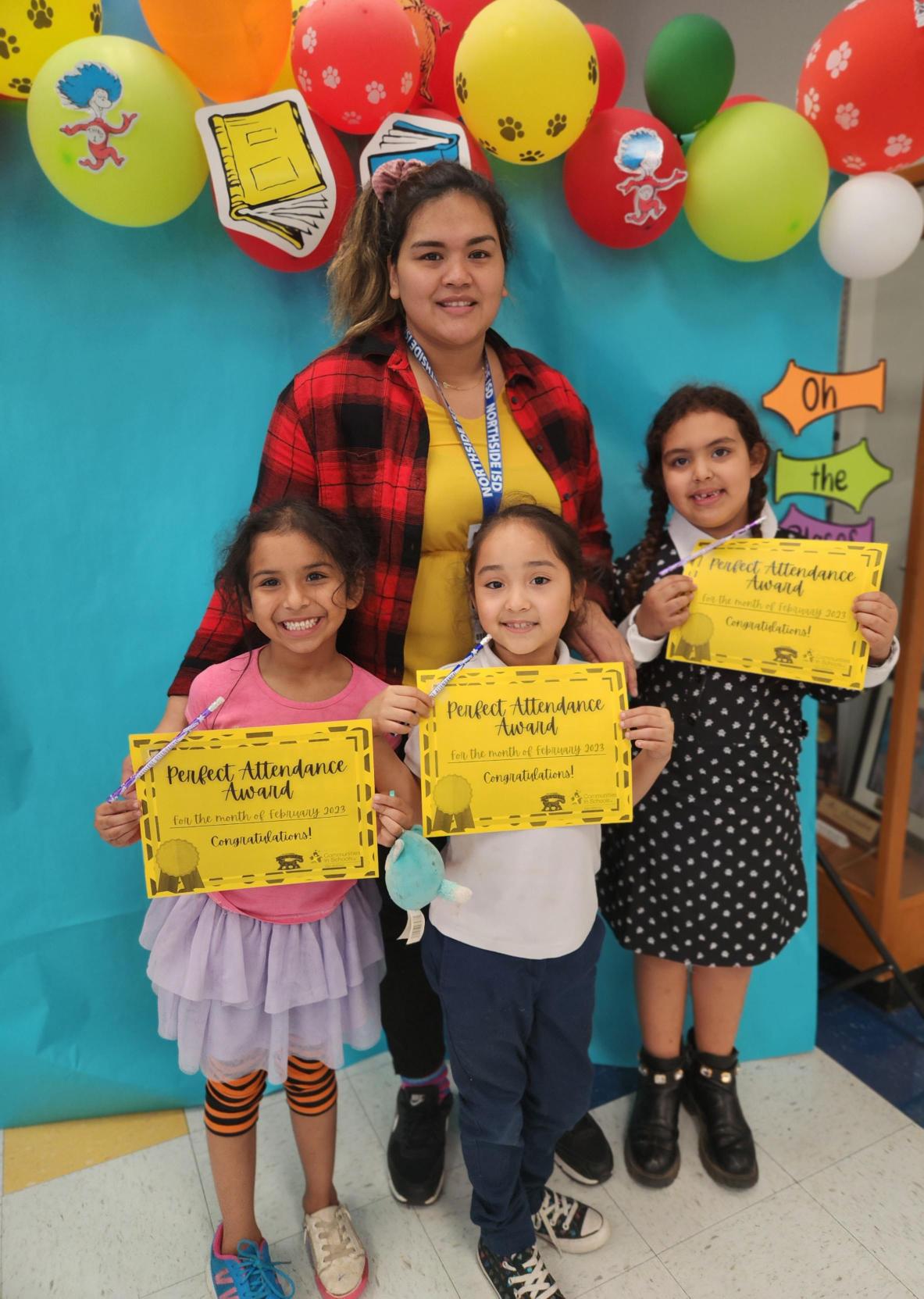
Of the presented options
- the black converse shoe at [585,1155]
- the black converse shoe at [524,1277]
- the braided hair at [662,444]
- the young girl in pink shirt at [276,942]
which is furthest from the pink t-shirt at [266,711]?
the black converse shoe at [585,1155]

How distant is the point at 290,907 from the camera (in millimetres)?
1203

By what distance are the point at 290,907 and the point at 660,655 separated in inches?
29.5

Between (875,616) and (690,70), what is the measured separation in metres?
0.99

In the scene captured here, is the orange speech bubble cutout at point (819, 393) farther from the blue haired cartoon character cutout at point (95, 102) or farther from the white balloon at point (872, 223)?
the blue haired cartoon character cutout at point (95, 102)

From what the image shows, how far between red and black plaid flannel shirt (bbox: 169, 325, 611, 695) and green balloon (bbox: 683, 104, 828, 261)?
64cm

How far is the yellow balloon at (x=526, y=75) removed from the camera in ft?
3.89

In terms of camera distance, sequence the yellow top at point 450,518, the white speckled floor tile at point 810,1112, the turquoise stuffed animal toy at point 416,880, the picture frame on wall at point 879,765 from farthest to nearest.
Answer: the picture frame on wall at point 879,765
the white speckled floor tile at point 810,1112
the yellow top at point 450,518
the turquoise stuffed animal toy at point 416,880

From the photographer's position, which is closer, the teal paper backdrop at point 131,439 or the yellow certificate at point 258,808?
the yellow certificate at point 258,808

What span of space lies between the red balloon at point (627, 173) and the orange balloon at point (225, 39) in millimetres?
521

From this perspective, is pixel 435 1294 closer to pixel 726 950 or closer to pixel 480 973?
pixel 480 973

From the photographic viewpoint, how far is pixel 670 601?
1296 mm

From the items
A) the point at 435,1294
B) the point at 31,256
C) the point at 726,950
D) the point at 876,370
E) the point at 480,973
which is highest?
the point at 31,256

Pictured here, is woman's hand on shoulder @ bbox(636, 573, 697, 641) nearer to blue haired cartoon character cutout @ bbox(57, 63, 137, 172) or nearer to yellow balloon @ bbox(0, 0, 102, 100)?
blue haired cartoon character cutout @ bbox(57, 63, 137, 172)

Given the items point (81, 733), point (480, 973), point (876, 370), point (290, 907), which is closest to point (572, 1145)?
point (480, 973)
